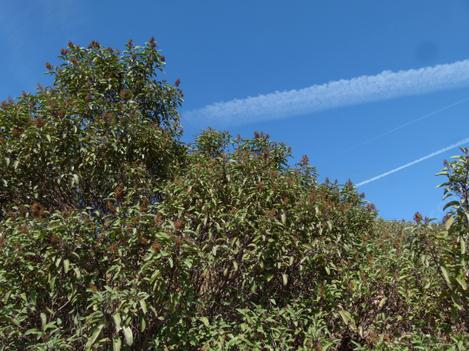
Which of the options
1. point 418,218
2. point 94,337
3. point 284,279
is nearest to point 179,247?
point 94,337

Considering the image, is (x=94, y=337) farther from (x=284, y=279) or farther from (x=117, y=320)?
(x=284, y=279)

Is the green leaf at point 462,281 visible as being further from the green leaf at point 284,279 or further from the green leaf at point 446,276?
the green leaf at point 284,279

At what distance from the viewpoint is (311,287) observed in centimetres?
468

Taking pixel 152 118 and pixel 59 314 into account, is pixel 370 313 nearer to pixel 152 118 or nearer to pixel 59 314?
pixel 59 314

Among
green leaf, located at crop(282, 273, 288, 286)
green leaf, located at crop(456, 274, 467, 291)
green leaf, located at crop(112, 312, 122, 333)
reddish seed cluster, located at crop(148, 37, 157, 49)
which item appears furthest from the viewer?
reddish seed cluster, located at crop(148, 37, 157, 49)

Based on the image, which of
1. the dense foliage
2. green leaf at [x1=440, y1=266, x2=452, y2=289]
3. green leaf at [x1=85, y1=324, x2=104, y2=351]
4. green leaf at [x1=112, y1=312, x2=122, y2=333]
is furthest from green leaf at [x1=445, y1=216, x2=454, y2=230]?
green leaf at [x1=85, y1=324, x2=104, y2=351]

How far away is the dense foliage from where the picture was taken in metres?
3.55

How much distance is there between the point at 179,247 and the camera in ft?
11.5

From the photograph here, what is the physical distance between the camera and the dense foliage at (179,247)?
355cm

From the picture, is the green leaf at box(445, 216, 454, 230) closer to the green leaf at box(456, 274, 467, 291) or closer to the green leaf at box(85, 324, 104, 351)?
the green leaf at box(456, 274, 467, 291)

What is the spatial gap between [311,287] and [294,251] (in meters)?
0.55

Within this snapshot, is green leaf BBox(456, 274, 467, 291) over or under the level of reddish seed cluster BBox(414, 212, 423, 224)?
under

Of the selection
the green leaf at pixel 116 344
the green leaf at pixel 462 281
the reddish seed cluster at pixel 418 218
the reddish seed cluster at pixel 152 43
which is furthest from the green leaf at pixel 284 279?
the reddish seed cluster at pixel 152 43

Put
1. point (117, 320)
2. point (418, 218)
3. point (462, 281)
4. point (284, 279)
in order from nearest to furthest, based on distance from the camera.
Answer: point (117, 320), point (462, 281), point (418, 218), point (284, 279)
